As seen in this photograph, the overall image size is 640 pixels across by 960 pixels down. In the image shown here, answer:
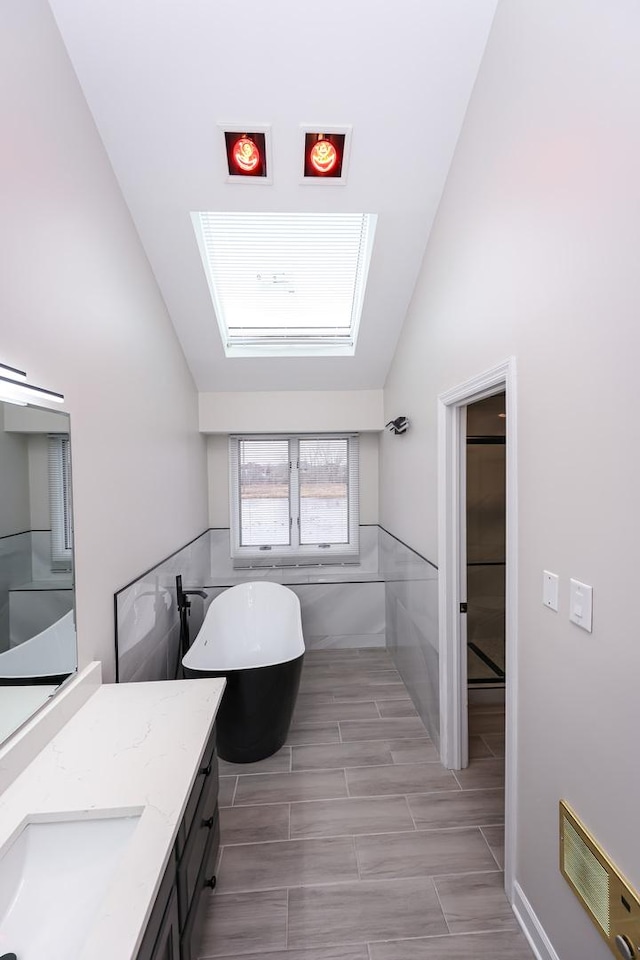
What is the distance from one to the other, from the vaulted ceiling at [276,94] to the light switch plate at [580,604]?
Answer: 2.03 metres

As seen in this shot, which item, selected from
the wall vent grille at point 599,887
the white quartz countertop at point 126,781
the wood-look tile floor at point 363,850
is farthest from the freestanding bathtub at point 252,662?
the wall vent grille at point 599,887

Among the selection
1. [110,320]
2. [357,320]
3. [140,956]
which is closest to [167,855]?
[140,956]

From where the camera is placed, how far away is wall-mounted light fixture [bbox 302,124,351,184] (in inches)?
82.0

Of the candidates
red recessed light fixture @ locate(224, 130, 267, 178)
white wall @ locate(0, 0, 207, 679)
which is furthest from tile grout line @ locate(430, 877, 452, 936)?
red recessed light fixture @ locate(224, 130, 267, 178)

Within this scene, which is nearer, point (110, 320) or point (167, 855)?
point (167, 855)

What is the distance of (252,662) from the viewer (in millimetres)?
3584

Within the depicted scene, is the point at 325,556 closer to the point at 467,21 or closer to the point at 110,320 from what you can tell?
the point at 110,320

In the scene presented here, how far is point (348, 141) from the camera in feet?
6.97

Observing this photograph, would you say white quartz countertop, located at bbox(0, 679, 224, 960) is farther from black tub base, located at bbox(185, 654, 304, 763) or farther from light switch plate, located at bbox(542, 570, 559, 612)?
light switch plate, located at bbox(542, 570, 559, 612)

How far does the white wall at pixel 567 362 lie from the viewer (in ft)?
3.69

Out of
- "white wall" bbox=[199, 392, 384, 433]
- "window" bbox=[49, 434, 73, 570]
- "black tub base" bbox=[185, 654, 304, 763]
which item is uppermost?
"white wall" bbox=[199, 392, 384, 433]

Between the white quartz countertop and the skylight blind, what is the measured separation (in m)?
2.73

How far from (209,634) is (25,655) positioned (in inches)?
75.7

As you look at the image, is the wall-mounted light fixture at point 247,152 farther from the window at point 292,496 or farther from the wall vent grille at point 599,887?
the wall vent grille at point 599,887
